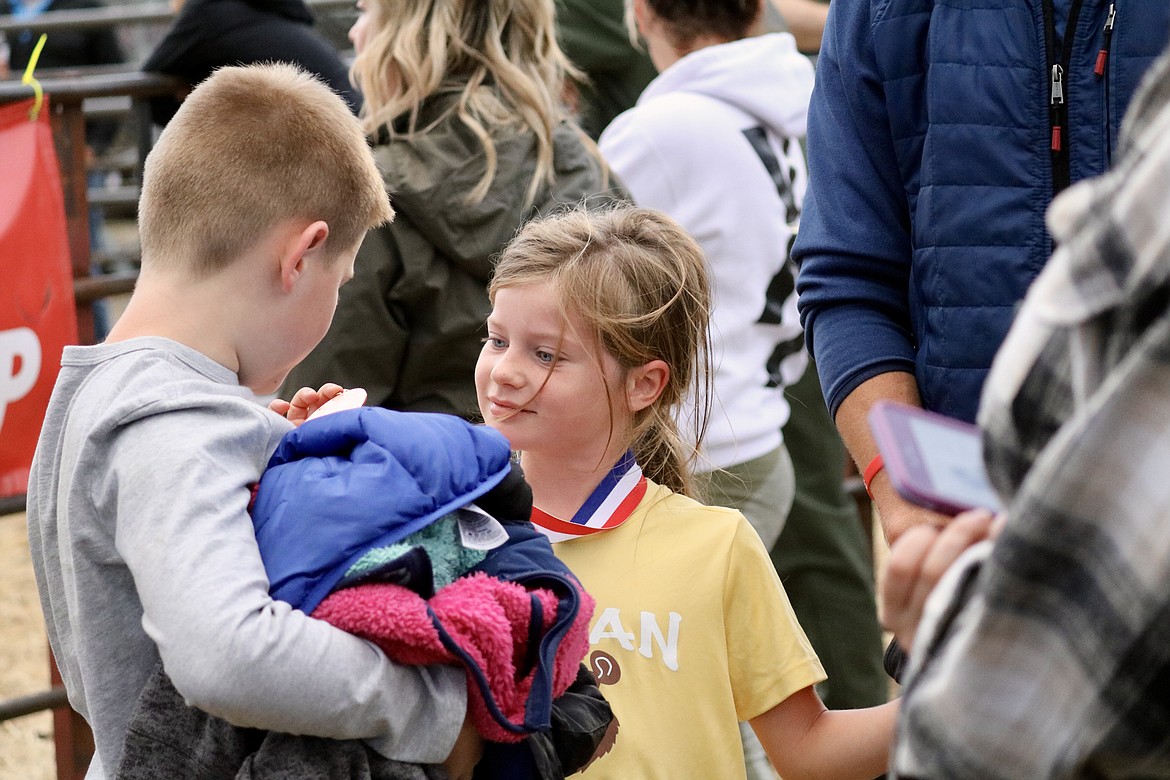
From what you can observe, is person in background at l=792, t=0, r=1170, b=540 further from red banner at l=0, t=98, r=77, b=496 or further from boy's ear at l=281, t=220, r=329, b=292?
red banner at l=0, t=98, r=77, b=496

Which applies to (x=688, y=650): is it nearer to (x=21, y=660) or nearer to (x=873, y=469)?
(x=873, y=469)

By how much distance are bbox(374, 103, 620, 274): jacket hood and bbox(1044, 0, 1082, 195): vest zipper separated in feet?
4.28

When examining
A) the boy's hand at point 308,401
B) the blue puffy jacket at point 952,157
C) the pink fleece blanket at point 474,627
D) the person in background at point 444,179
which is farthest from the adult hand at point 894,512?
the person in background at point 444,179

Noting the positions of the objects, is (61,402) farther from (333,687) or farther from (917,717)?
(917,717)

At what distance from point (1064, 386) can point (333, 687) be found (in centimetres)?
82

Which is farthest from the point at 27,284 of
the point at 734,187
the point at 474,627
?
the point at 474,627

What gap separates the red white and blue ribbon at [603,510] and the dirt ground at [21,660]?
9.24ft

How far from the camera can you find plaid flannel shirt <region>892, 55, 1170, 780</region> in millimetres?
857

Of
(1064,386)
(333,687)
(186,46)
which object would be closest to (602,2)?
(186,46)

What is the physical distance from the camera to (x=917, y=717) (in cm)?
94

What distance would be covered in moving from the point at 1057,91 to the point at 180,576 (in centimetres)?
126

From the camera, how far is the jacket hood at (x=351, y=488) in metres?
1.49

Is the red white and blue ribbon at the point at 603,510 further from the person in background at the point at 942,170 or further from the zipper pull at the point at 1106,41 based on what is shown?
the zipper pull at the point at 1106,41

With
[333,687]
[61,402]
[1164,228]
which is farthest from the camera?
[61,402]
